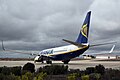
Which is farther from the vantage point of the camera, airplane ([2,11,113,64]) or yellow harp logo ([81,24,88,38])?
yellow harp logo ([81,24,88,38])

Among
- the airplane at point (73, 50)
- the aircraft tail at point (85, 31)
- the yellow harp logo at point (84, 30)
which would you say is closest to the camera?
the airplane at point (73, 50)

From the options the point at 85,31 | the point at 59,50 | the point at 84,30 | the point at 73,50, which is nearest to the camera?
the point at 85,31

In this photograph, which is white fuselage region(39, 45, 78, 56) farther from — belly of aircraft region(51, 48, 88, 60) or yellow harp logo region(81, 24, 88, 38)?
yellow harp logo region(81, 24, 88, 38)

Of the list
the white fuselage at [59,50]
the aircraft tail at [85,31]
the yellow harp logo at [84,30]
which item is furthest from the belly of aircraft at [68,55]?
the yellow harp logo at [84,30]

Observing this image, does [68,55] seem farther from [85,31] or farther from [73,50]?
[85,31]

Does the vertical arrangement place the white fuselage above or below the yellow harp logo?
below

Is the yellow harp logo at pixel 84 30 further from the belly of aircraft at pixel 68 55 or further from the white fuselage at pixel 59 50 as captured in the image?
the belly of aircraft at pixel 68 55

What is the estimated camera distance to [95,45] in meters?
45.7

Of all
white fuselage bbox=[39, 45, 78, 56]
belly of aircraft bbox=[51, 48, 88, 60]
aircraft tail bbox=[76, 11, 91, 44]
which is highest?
aircraft tail bbox=[76, 11, 91, 44]

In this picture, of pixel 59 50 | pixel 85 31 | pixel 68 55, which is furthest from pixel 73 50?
pixel 59 50

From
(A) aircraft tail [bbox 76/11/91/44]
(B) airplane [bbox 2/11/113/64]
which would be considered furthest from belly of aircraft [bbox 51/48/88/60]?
(A) aircraft tail [bbox 76/11/91/44]

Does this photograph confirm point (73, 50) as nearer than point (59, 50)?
Yes

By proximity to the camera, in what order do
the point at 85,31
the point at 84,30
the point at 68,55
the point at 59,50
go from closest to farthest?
the point at 85,31, the point at 84,30, the point at 68,55, the point at 59,50

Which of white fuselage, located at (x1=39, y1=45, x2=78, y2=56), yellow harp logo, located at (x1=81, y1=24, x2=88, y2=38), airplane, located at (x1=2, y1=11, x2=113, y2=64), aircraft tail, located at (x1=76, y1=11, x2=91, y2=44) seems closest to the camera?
airplane, located at (x1=2, y1=11, x2=113, y2=64)
